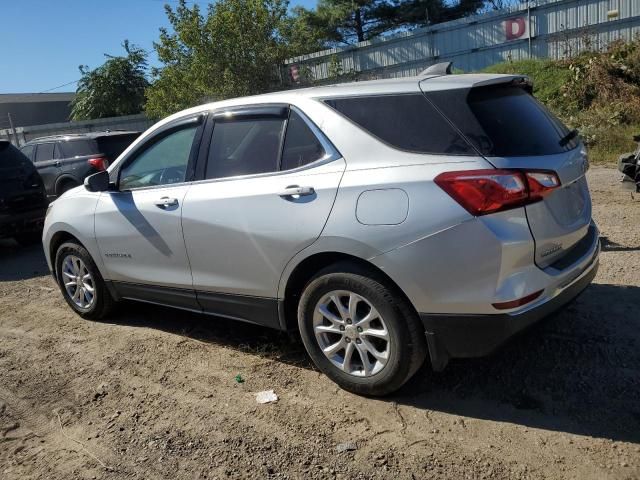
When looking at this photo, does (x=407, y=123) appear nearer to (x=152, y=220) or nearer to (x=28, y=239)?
(x=152, y=220)

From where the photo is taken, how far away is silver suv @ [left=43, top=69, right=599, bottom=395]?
288 centimetres

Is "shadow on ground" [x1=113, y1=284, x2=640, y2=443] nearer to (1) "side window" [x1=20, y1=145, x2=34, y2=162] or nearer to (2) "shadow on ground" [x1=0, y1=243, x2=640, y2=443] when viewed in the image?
(2) "shadow on ground" [x1=0, y1=243, x2=640, y2=443]

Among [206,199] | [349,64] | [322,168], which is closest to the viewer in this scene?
[322,168]

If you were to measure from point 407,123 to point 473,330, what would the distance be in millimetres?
1158

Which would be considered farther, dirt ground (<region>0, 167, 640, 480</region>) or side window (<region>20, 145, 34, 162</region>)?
side window (<region>20, 145, 34, 162</region>)

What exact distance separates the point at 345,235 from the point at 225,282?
1124 millimetres

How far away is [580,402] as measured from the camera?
3.16 m

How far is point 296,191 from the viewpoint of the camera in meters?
3.40

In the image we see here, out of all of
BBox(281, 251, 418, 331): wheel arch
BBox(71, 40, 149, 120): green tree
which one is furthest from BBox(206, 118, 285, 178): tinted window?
BBox(71, 40, 149, 120): green tree

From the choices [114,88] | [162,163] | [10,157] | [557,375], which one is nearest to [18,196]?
[10,157]

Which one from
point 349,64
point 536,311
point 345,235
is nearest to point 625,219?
point 536,311

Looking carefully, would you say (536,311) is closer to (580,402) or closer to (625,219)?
(580,402)

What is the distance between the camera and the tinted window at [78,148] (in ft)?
38.0

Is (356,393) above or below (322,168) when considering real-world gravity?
below
